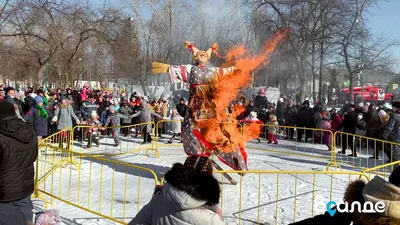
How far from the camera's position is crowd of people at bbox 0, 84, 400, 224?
8.86ft

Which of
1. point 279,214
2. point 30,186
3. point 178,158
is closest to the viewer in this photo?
point 30,186

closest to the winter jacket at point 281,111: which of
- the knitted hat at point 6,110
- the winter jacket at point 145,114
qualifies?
the winter jacket at point 145,114

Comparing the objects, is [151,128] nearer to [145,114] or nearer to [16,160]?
[145,114]

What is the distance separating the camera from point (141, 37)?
977 inches

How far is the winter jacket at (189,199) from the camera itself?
2.62m

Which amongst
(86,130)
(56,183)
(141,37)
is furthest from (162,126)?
(141,37)

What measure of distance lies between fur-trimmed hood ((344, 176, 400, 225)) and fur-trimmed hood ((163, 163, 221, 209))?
900mm

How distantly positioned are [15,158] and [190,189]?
2.40m

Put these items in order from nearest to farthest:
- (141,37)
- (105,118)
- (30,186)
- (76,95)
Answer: (30,186) < (105,118) < (76,95) < (141,37)

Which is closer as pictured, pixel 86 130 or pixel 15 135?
pixel 15 135

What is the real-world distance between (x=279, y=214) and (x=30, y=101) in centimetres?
889

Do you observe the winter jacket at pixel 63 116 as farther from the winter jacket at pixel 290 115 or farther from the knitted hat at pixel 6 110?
the winter jacket at pixel 290 115

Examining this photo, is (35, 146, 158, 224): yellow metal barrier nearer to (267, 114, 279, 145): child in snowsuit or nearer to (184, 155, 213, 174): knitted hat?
(184, 155, 213, 174): knitted hat

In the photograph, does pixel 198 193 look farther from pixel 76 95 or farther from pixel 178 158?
pixel 76 95
